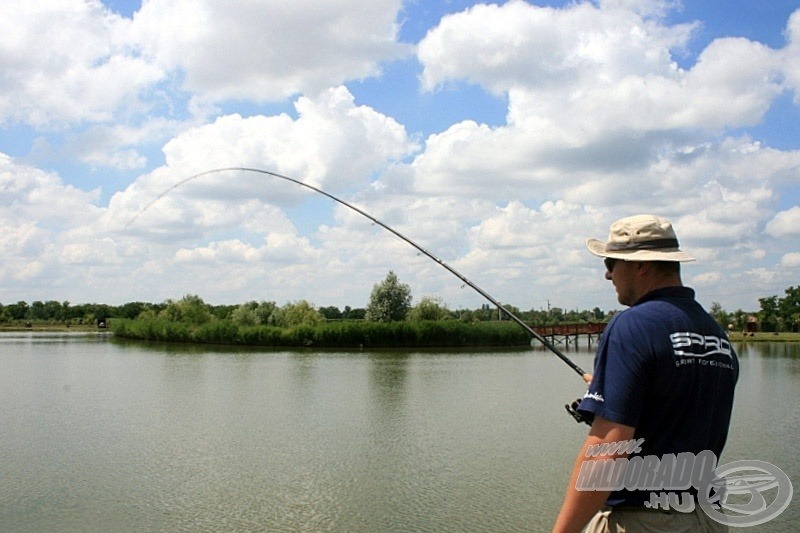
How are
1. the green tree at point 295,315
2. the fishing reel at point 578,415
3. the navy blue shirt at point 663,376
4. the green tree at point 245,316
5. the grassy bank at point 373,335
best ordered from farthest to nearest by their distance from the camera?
the green tree at point 245,316
the green tree at point 295,315
the grassy bank at point 373,335
the fishing reel at point 578,415
the navy blue shirt at point 663,376

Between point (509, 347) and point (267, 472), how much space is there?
3932 cm

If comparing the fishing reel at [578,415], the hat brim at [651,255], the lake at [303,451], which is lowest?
the lake at [303,451]

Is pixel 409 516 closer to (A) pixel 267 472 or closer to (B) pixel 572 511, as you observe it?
(A) pixel 267 472

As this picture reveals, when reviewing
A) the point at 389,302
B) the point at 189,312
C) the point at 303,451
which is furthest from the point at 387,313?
the point at 303,451

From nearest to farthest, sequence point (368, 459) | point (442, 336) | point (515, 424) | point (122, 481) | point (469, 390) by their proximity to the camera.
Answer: point (122, 481)
point (368, 459)
point (515, 424)
point (469, 390)
point (442, 336)

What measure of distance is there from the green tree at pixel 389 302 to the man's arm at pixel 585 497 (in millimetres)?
53804

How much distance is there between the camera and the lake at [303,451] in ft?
28.1

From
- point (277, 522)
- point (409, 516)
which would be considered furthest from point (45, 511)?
point (409, 516)

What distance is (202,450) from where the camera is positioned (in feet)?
39.6

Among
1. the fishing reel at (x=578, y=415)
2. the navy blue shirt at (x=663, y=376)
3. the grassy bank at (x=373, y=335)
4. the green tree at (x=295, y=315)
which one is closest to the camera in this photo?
the navy blue shirt at (x=663, y=376)

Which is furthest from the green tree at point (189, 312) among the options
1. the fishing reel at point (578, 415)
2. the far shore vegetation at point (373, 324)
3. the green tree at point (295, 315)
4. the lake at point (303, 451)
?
the fishing reel at point (578, 415)

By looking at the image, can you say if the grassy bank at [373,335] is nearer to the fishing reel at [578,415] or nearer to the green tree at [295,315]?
the green tree at [295,315]

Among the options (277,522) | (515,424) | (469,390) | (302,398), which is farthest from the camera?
(469,390)

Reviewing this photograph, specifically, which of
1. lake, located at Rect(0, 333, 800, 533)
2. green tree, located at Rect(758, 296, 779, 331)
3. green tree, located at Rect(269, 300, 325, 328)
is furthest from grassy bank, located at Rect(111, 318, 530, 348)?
green tree, located at Rect(758, 296, 779, 331)
